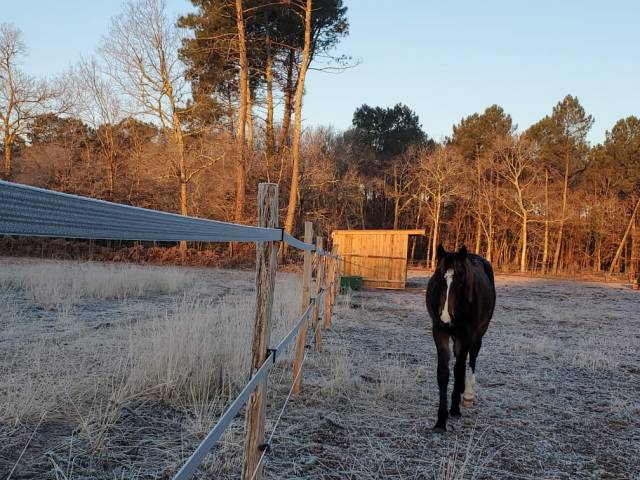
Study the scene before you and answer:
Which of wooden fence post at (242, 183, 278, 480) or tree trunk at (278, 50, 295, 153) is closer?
wooden fence post at (242, 183, 278, 480)

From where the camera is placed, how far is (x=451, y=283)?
3.61m

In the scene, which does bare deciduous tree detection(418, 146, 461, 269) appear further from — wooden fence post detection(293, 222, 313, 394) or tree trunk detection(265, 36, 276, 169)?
wooden fence post detection(293, 222, 313, 394)

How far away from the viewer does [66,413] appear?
3086 millimetres

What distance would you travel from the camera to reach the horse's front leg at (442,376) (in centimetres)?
370

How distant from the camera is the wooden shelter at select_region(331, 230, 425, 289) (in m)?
17.1

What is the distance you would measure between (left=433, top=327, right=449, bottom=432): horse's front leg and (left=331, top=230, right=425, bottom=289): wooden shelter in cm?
1281

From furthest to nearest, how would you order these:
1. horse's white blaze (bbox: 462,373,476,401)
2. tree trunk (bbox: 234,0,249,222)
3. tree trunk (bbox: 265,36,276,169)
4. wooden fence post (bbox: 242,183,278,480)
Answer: tree trunk (bbox: 265,36,276,169) < tree trunk (bbox: 234,0,249,222) < horse's white blaze (bbox: 462,373,476,401) < wooden fence post (bbox: 242,183,278,480)

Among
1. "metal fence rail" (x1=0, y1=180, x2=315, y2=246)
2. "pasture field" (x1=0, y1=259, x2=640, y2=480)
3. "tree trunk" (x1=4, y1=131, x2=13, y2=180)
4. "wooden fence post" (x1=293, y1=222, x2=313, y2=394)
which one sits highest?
"tree trunk" (x1=4, y1=131, x2=13, y2=180)

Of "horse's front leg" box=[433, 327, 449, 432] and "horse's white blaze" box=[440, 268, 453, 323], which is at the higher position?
"horse's white blaze" box=[440, 268, 453, 323]

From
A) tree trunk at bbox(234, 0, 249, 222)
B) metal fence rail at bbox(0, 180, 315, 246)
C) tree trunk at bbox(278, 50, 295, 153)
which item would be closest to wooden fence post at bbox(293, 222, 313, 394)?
metal fence rail at bbox(0, 180, 315, 246)

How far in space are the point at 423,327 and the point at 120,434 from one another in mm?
6773

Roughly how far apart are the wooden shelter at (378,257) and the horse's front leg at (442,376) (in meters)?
12.8

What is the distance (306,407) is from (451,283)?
1.61 meters

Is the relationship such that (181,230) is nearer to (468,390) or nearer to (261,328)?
(261,328)
